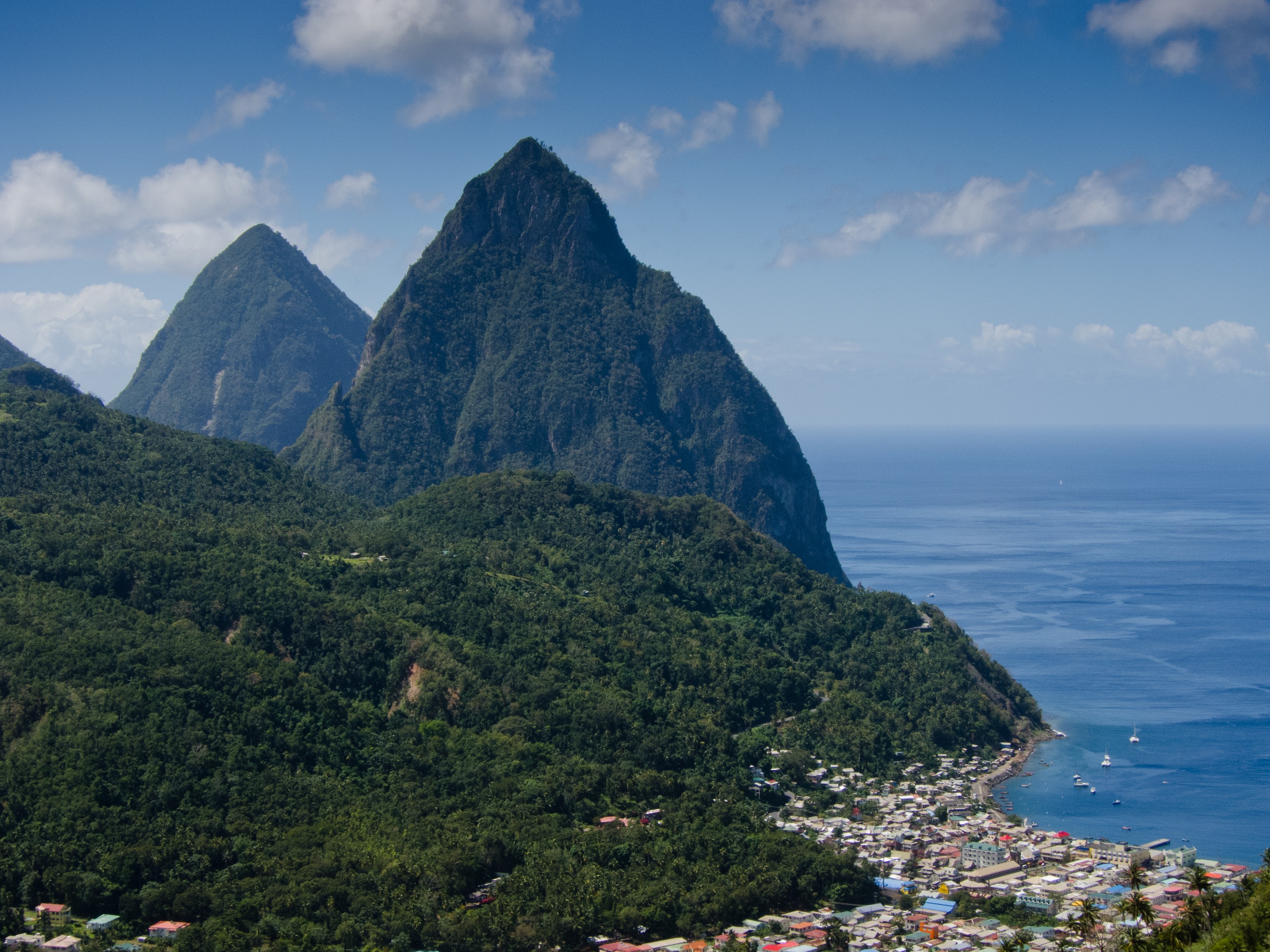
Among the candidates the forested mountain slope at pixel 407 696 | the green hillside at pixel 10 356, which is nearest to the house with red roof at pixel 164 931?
the forested mountain slope at pixel 407 696

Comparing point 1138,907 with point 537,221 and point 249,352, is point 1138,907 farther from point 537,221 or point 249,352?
point 249,352

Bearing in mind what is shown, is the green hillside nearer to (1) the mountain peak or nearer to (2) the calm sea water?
(1) the mountain peak

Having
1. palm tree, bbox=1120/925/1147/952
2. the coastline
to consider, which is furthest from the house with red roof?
the coastline

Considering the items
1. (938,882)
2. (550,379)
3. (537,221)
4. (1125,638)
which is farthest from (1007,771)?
(537,221)

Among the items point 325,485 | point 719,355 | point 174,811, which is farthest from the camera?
point 719,355

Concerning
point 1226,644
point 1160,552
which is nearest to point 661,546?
point 1226,644

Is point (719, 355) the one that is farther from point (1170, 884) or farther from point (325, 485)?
point (1170, 884)
